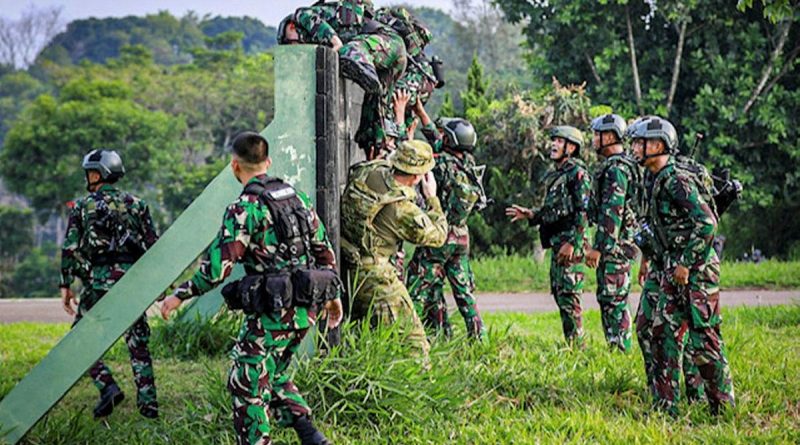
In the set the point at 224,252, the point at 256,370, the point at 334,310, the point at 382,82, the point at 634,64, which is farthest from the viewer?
the point at 634,64

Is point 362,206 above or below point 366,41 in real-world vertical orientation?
below

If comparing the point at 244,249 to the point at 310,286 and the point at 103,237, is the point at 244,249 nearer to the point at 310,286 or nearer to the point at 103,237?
the point at 310,286

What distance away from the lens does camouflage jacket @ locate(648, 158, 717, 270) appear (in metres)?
5.83

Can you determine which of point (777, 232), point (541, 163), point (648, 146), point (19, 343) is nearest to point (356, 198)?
point (648, 146)

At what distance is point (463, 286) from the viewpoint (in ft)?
27.6

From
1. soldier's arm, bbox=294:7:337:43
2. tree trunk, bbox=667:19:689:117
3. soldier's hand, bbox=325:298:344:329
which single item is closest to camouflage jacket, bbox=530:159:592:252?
soldier's arm, bbox=294:7:337:43

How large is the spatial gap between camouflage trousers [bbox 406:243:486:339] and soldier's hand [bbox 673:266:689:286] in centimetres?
260

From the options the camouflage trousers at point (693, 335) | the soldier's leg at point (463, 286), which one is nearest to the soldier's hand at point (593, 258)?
the soldier's leg at point (463, 286)

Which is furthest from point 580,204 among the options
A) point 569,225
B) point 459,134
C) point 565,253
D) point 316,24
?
point 316,24

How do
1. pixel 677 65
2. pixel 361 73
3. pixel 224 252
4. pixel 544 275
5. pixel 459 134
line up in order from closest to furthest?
pixel 224 252 < pixel 361 73 < pixel 459 134 < pixel 544 275 < pixel 677 65

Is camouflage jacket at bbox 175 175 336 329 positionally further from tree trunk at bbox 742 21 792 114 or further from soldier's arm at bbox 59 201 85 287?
tree trunk at bbox 742 21 792 114

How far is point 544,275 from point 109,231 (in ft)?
29.8

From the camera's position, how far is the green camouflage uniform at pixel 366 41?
263 inches

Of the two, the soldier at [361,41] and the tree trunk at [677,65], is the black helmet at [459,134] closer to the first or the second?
the soldier at [361,41]
